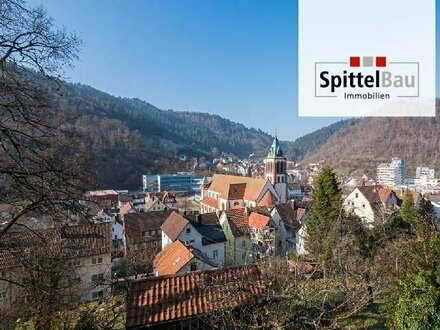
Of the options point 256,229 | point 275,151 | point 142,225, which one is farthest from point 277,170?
point 142,225

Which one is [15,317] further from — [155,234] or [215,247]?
[155,234]

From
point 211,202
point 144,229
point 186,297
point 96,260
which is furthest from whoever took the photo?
point 211,202

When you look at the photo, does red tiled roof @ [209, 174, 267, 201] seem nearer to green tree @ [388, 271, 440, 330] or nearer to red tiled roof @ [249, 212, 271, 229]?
red tiled roof @ [249, 212, 271, 229]

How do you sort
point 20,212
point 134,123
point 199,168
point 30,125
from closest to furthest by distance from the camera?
point 30,125
point 20,212
point 199,168
point 134,123

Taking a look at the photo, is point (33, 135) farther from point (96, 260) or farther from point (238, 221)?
point (238, 221)

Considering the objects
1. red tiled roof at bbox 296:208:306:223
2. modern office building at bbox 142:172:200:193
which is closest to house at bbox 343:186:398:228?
red tiled roof at bbox 296:208:306:223

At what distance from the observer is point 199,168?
131875mm

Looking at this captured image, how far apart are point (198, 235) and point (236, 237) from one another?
3659mm

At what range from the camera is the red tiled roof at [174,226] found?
23922 mm

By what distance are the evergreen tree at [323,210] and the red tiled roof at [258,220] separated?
12.5 feet

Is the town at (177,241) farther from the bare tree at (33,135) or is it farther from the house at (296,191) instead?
the house at (296,191)

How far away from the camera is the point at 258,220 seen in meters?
27.3

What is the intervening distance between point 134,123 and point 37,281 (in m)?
154

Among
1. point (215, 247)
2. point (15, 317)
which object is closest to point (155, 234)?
point (215, 247)
